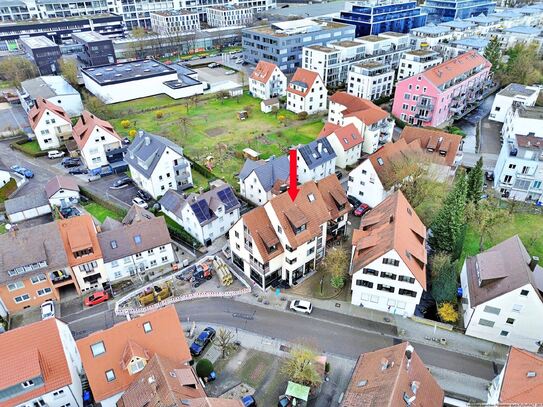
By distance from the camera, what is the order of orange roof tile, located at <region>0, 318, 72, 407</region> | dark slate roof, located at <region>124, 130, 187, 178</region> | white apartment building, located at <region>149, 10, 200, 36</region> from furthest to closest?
white apartment building, located at <region>149, 10, 200, 36</region> → dark slate roof, located at <region>124, 130, 187, 178</region> → orange roof tile, located at <region>0, 318, 72, 407</region>

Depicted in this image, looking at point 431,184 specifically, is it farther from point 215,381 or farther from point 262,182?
point 215,381

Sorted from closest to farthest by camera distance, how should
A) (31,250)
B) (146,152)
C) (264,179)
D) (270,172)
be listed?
1. (31,250)
2. (264,179)
3. (270,172)
4. (146,152)

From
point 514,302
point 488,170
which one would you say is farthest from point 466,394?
point 488,170

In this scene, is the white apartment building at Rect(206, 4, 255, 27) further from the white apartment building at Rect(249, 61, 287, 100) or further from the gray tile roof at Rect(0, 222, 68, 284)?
the gray tile roof at Rect(0, 222, 68, 284)

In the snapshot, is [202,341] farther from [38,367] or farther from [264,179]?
[264,179]

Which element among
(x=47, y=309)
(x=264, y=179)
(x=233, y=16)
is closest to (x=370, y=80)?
(x=264, y=179)

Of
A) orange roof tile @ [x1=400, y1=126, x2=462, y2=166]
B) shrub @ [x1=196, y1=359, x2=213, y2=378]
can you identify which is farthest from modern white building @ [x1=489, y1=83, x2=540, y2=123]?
shrub @ [x1=196, y1=359, x2=213, y2=378]

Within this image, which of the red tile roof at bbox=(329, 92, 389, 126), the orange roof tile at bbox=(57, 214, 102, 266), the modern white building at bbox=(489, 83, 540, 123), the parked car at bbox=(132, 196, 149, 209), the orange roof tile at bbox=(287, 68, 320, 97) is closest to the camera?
the orange roof tile at bbox=(57, 214, 102, 266)
